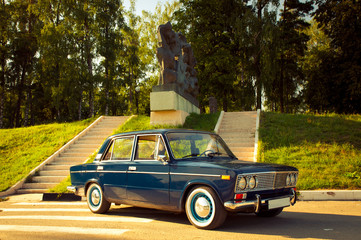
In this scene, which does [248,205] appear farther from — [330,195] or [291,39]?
[291,39]

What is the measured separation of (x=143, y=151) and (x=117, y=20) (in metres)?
30.7

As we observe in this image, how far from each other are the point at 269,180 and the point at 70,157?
11.0m

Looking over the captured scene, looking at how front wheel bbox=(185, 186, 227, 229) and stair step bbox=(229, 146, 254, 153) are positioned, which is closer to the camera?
front wheel bbox=(185, 186, 227, 229)

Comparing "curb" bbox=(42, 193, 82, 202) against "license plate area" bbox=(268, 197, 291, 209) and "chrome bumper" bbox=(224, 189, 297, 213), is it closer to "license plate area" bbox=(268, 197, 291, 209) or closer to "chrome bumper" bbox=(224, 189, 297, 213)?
"chrome bumper" bbox=(224, 189, 297, 213)

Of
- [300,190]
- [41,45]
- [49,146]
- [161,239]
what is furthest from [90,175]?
[41,45]

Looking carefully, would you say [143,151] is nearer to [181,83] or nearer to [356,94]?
[181,83]

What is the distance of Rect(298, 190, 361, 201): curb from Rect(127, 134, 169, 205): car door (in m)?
4.84

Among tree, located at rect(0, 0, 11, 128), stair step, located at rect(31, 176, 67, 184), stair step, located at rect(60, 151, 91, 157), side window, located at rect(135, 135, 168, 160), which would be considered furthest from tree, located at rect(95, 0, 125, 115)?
side window, located at rect(135, 135, 168, 160)

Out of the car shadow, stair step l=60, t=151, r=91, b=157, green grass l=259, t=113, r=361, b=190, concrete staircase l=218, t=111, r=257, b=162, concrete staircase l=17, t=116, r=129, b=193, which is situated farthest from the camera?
stair step l=60, t=151, r=91, b=157

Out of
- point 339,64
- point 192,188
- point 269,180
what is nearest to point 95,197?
point 192,188

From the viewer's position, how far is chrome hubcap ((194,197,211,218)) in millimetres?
5109

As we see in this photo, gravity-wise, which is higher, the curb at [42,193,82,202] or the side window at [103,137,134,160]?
the side window at [103,137,134,160]

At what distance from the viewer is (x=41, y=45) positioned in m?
30.3

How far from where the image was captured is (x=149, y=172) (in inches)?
234
